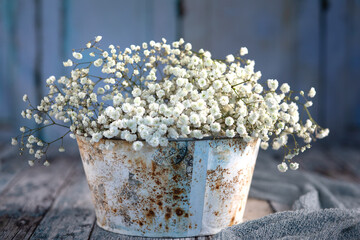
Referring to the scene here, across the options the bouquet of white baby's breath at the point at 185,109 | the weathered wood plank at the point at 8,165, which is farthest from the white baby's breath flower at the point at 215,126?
the weathered wood plank at the point at 8,165

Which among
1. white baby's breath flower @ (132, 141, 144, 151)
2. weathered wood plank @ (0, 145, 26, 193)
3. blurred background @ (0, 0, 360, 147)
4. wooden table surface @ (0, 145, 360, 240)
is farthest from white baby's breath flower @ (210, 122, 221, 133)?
blurred background @ (0, 0, 360, 147)

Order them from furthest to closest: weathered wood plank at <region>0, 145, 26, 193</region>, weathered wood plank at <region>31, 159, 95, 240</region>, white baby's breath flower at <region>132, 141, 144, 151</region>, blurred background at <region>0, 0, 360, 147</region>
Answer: blurred background at <region>0, 0, 360, 147</region>
weathered wood plank at <region>0, 145, 26, 193</region>
weathered wood plank at <region>31, 159, 95, 240</region>
white baby's breath flower at <region>132, 141, 144, 151</region>

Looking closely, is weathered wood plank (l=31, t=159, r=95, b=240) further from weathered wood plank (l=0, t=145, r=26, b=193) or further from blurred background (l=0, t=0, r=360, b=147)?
blurred background (l=0, t=0, r=360, b=147)

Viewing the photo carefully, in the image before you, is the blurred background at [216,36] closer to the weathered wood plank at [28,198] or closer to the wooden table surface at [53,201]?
the wooden table surface at [53,201]

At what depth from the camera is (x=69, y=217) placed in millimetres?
1339

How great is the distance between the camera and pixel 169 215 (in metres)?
1.12

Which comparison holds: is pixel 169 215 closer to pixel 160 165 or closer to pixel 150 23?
pixel 160 165

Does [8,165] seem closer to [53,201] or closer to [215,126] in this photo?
[53,201]

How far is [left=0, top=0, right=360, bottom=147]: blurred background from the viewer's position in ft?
9.02

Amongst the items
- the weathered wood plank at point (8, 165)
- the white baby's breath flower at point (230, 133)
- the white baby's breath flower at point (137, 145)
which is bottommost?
the weathered wood plank at point (8, 165)

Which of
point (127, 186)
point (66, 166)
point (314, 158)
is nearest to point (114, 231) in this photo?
point (127, 186)

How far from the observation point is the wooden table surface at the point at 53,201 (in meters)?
1.21

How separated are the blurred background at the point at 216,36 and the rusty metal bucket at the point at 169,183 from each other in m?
1.68

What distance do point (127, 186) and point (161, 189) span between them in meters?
0.09
